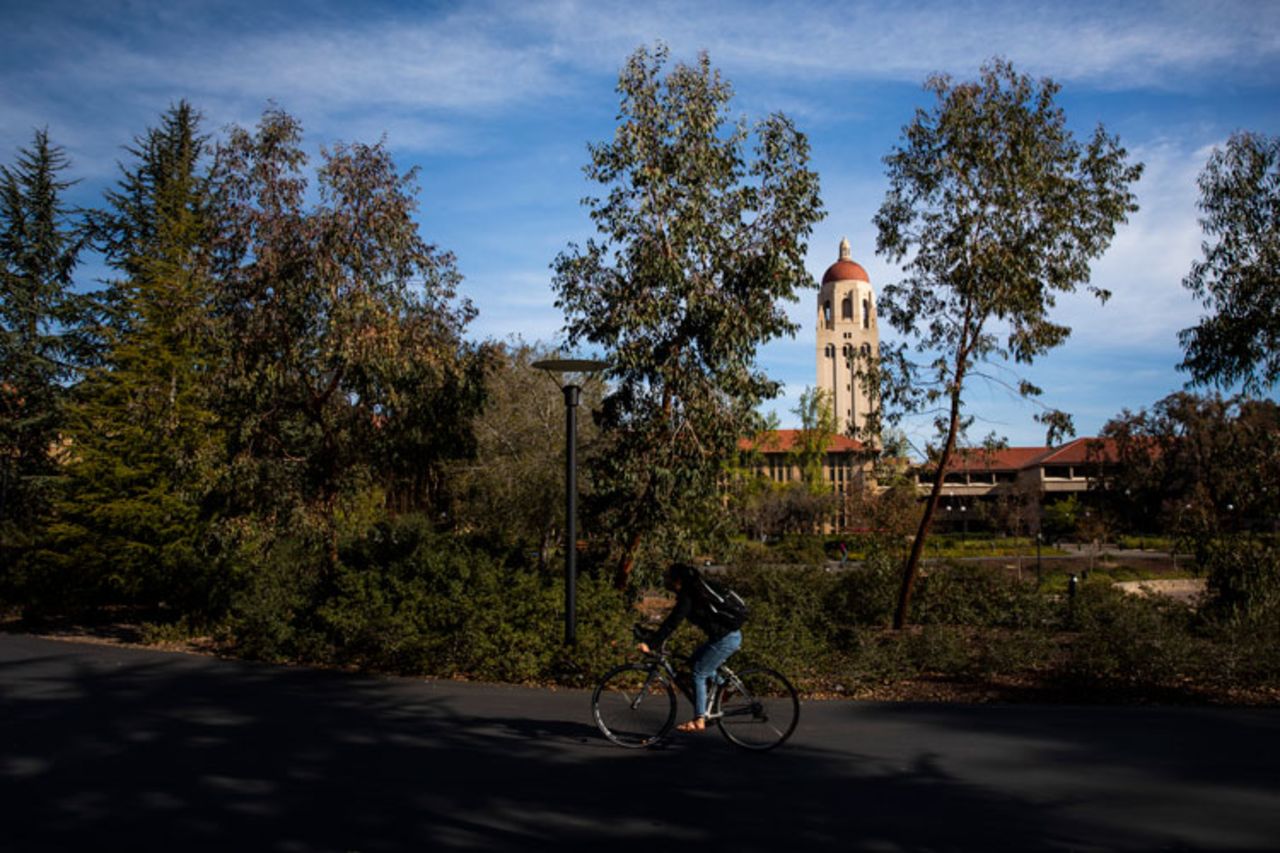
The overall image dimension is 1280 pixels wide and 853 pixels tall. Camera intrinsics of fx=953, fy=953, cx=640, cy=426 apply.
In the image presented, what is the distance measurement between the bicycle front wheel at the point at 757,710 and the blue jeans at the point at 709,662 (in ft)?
0.49

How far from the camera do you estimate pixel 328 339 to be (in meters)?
13.1

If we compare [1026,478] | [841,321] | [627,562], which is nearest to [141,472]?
[627,562]

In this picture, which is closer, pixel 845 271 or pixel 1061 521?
pixel 1061 521

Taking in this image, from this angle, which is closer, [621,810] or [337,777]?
[621,810]

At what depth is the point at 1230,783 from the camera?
6355mm

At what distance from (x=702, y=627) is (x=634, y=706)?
34.1 inches

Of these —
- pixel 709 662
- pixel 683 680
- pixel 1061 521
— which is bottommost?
pixel 683 680

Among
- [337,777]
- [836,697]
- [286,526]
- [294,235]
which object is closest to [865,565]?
[836,697]

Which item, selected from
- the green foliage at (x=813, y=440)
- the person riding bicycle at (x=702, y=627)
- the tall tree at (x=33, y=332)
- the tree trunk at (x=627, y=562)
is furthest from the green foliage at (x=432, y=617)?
the green foliage at (x=813, y=440)

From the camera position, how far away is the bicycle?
24.2 ft

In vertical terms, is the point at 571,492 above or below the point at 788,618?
above

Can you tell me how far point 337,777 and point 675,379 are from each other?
7572 millimetres

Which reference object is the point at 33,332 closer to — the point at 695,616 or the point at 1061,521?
the point at 695,616

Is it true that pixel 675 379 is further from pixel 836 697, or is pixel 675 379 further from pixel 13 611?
Result: pixel 13 611
